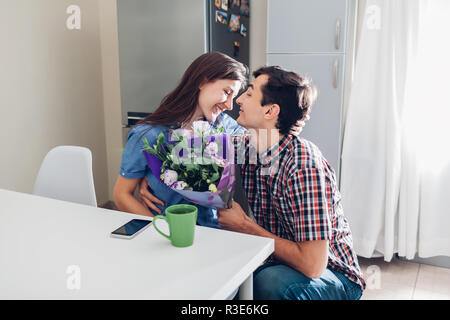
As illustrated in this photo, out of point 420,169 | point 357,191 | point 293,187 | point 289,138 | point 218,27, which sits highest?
point 218,27

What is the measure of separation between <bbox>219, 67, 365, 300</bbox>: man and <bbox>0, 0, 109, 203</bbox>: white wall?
2.04 metres

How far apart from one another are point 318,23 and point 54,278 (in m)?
2.06

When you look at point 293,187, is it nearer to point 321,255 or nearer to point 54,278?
point 321,255

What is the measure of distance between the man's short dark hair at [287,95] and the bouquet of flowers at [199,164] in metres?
0.32

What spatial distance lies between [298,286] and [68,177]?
1.17m

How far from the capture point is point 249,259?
3.37ft

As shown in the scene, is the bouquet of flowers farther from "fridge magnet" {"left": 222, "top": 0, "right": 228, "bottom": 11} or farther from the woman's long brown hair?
"fridge magnet" {"left": 222, "top": 0, "right": 228, "bottom": 11}

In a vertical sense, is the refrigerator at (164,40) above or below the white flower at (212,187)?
above

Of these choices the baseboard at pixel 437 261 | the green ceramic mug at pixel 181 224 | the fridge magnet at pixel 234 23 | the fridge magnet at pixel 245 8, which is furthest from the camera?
the fridge magnet at pixel 245 8

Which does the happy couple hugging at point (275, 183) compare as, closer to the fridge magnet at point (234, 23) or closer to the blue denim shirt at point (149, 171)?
the blue denim shirt at point (149, 171)

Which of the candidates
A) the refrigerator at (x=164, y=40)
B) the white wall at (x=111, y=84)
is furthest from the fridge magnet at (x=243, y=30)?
the white wall at (x=111, y=84)

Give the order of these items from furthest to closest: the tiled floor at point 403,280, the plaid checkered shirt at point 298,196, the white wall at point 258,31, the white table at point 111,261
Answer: the white wall at point 258,31
the tiled floor at point 403,280
the plaid checkered shirt at point 298,196
the white table at point 111,261

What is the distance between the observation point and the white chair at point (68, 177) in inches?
72.9
